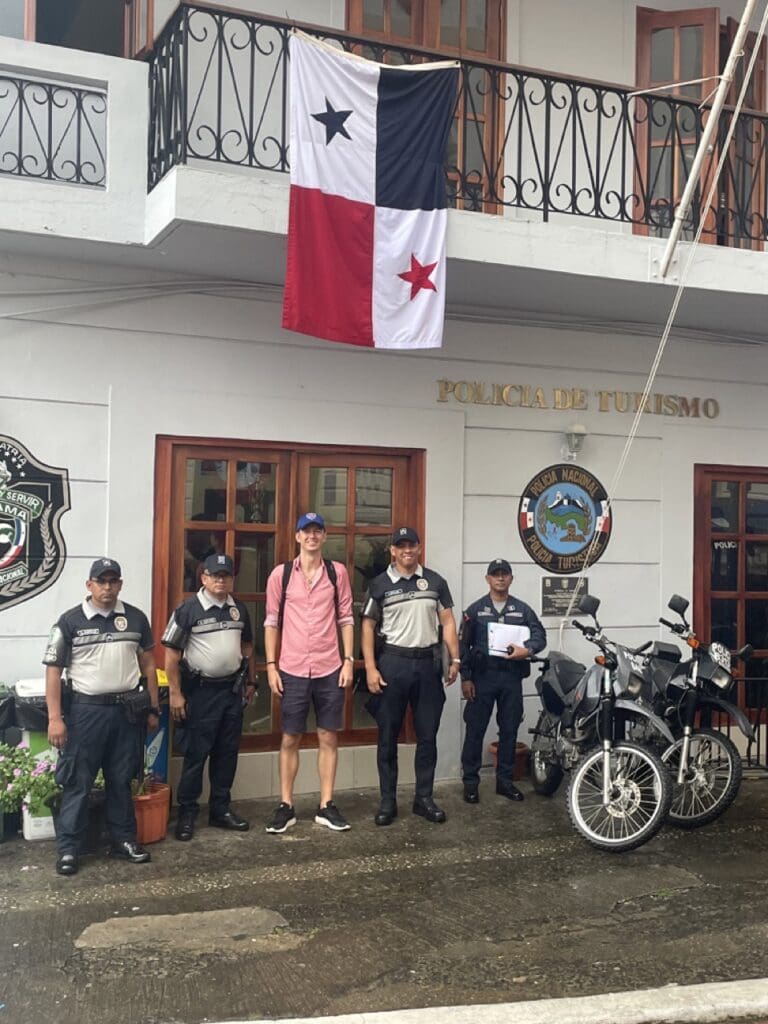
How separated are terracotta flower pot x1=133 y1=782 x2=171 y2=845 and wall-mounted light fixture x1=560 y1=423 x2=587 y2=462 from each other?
13.3 ft

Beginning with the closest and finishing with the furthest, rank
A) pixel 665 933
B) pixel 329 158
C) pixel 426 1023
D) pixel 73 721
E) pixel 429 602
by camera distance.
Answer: pixel 426 1023 → pixel 665 933 → pixel 73 721 → pixel 329 158 → pixel 429 602

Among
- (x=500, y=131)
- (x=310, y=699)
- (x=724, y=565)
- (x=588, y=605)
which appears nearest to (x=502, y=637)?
(x=588, y=605)

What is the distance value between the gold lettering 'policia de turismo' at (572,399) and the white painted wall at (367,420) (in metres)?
0.06

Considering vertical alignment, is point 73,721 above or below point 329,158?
below

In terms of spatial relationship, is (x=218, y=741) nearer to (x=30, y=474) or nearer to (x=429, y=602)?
(x=429, y=602)

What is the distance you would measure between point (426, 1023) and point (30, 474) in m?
4.32

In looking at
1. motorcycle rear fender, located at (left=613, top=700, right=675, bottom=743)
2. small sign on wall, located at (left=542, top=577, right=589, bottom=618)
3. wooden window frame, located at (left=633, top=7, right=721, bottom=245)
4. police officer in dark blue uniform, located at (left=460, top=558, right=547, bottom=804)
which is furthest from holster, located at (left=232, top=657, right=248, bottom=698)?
wooden window frame, located at (left=633, top=7, right=721, bottom=245)

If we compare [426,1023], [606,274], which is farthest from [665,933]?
[606,274]

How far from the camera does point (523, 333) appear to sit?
26.2 ft

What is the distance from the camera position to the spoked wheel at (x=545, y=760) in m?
7.01

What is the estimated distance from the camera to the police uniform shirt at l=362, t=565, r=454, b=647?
21.8 feet

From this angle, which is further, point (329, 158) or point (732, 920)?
point (329, 158)

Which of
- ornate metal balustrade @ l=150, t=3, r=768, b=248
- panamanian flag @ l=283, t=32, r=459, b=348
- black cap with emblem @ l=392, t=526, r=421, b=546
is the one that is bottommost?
A: black cap with emblem @ l=392, t=526, r=421, b=546

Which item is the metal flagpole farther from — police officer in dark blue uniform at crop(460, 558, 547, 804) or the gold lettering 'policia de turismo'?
police officer in dark blue uniform at crop(460, 558, 547, 804)
